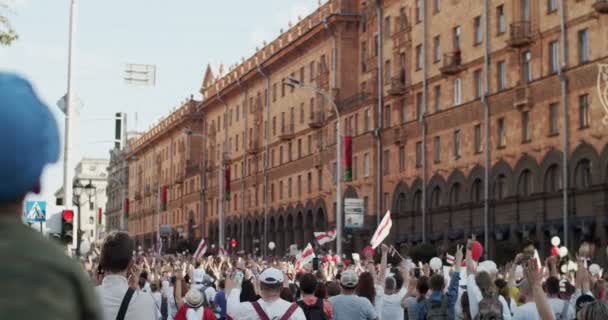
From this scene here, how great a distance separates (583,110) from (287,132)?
128 ft

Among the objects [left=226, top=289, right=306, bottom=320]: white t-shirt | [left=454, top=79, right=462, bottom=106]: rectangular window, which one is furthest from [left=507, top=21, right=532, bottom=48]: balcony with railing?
[left=226, top=289, right=306, bottom=320]: white t-shirt

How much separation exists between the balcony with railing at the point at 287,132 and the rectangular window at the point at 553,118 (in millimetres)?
35180

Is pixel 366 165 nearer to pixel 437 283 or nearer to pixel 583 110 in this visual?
pixel 583 110

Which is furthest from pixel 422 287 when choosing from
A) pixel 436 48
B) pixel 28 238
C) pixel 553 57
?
pixel 436 48

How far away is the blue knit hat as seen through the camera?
191cm

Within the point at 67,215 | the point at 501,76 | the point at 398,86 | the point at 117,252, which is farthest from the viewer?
the point at 398,86

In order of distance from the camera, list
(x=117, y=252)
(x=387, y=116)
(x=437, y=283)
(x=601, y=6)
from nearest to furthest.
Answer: (x=117, y=252)
(x=437, y=283)
(x=601, y=6)
(x=387, y=116)

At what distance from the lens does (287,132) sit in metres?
82.6


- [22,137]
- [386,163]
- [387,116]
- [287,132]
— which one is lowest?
[22,137]

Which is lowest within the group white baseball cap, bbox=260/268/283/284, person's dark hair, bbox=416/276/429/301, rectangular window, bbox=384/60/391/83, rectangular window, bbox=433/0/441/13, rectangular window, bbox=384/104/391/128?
person's dark hair, bbox=416/276/429/301

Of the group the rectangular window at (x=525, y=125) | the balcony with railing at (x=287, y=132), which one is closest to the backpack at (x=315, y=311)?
the rectangular window at (x=525, y=125)

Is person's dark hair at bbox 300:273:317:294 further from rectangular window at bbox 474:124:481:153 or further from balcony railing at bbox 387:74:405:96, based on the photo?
balcony railing at bbox 387:74:405:96

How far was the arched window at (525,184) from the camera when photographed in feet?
162

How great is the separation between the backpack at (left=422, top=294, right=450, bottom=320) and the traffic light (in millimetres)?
12625
